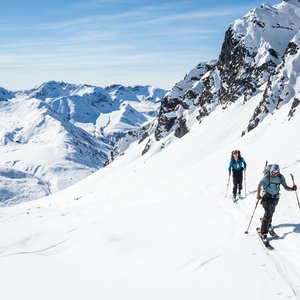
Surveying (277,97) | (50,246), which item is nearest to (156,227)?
(50,246)

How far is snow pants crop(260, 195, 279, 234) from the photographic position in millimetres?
12477

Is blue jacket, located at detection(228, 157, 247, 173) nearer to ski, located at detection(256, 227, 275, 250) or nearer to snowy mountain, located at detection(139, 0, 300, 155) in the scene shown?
ski, located at detection(256, 227, 275, 250)

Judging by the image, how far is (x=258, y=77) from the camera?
114 metres

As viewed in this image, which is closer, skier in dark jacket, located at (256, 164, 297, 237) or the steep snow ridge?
skier in dark jacket, located at (256, 164, 297, 237)

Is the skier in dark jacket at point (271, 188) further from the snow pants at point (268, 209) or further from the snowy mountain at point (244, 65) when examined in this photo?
the snowy mountain at point (244, 65)

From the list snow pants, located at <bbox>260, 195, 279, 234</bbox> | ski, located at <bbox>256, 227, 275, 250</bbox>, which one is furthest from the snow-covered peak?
ski, located at <bbox>256, 227, 275, 250</bbox>

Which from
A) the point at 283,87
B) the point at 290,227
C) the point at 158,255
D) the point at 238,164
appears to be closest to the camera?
the point at 158,255

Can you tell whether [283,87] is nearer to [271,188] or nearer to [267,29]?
[267,29]

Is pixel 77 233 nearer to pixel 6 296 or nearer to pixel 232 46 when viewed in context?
pixel 6 296

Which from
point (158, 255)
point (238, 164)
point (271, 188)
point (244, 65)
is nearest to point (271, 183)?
point (271, 188)

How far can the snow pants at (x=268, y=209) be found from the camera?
40.9 ft

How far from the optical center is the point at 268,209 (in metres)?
12.8

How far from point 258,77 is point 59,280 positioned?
11168 cm

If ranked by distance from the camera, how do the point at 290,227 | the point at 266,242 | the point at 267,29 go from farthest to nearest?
the point at 267,29 < the point at 290,227 < the point at 266,242
